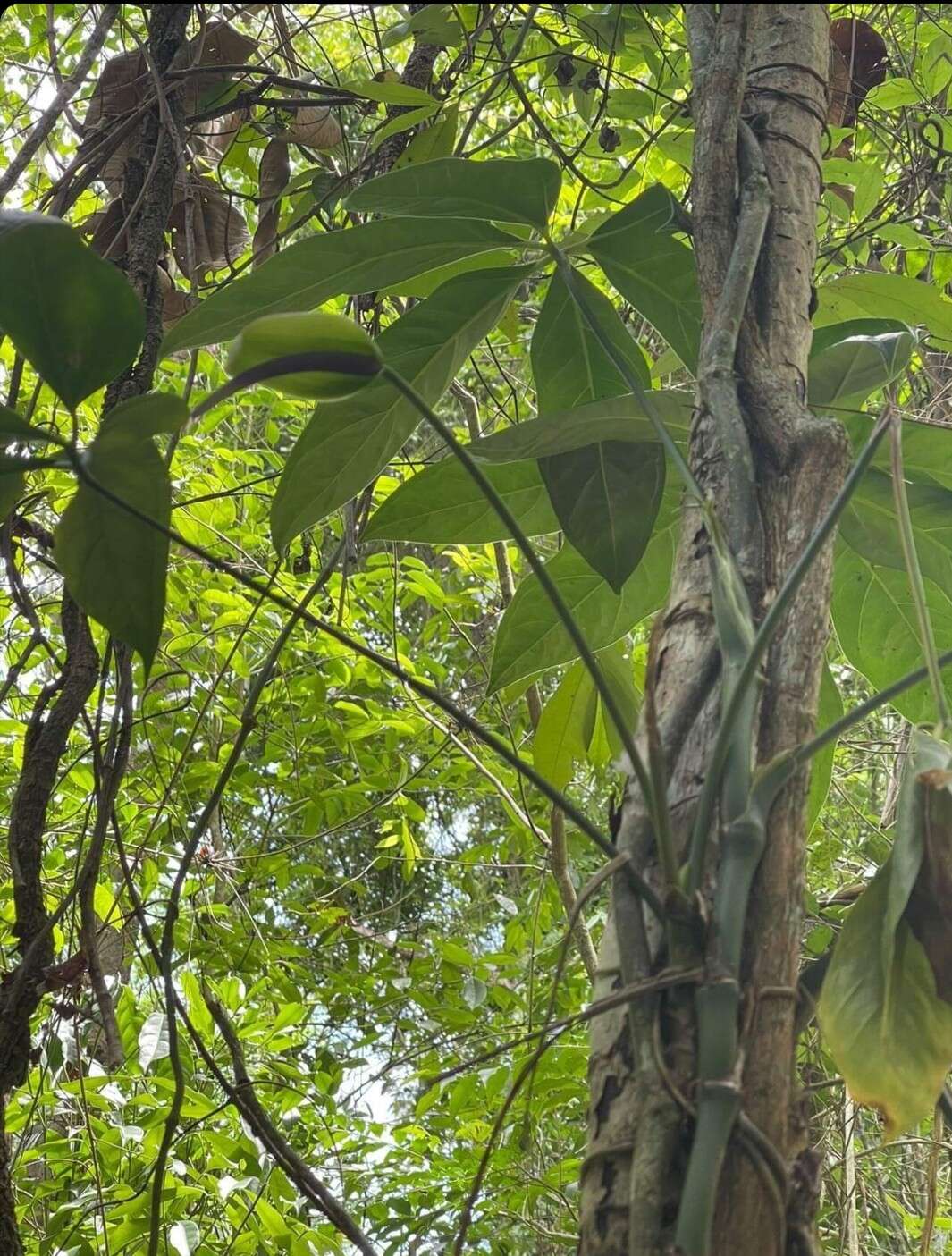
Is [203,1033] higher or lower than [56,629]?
lower

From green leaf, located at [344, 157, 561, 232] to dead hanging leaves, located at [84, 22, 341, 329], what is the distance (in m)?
0.30

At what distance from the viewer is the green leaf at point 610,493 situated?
0.52 metres

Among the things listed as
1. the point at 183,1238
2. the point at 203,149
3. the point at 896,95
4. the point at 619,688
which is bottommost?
the point at 183,1238

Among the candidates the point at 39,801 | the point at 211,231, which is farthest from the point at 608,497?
the point at 211,231

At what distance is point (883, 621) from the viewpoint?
0.61m

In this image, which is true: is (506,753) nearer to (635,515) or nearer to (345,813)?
(635,515)

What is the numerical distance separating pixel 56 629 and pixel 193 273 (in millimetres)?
884

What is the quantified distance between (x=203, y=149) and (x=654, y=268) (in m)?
0.62

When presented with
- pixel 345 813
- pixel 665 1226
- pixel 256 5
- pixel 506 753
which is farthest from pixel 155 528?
pixel 345 813

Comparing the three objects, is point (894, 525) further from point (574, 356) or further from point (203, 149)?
point (203, 149)

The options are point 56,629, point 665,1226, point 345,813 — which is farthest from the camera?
point 345,813

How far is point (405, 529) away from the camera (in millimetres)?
563

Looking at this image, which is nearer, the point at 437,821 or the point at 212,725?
the point at 212,725

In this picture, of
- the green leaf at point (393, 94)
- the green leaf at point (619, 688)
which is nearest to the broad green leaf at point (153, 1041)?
the green leaf at point (619, 688)
